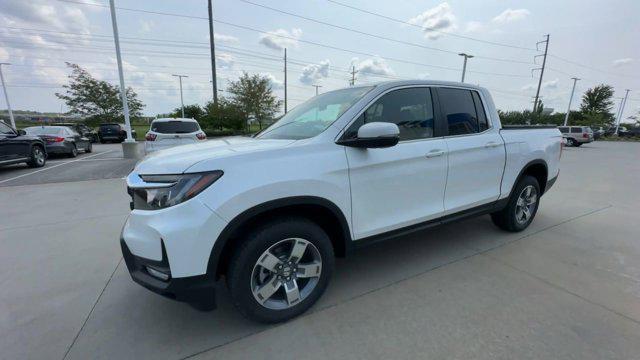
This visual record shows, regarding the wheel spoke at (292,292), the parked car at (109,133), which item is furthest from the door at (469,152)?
the parked car at (109,133)

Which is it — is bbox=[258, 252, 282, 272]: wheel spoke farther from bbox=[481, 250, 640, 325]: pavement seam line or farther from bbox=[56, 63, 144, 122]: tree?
bbox=[56, 63, 144, 122]: tree

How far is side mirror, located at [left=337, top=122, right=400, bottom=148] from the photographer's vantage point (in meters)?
2.24

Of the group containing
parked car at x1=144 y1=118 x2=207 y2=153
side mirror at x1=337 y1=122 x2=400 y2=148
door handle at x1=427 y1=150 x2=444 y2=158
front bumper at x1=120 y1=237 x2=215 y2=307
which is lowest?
front bumper at x1=120 y1=237 x2=215 y2=307

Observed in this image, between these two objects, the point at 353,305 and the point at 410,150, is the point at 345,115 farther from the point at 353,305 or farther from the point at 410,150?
the point at 353,305

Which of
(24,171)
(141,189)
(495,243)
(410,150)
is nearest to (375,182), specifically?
(410,150)

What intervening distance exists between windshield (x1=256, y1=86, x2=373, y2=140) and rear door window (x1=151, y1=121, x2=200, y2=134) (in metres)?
7.46

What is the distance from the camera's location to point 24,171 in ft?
30.9

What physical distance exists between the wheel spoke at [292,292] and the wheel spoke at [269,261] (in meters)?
0.20

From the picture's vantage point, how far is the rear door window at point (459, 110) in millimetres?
3188

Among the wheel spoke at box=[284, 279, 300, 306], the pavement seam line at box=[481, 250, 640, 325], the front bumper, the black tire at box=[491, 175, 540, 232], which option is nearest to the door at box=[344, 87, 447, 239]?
the wheel spoke at box=[284, 279, 300, 306]

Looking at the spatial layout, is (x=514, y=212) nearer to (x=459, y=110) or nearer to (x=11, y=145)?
(x=459, y=110)

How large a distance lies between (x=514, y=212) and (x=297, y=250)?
3111 millimetres

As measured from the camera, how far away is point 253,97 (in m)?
32.4

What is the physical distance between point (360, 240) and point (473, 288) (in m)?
1.16
